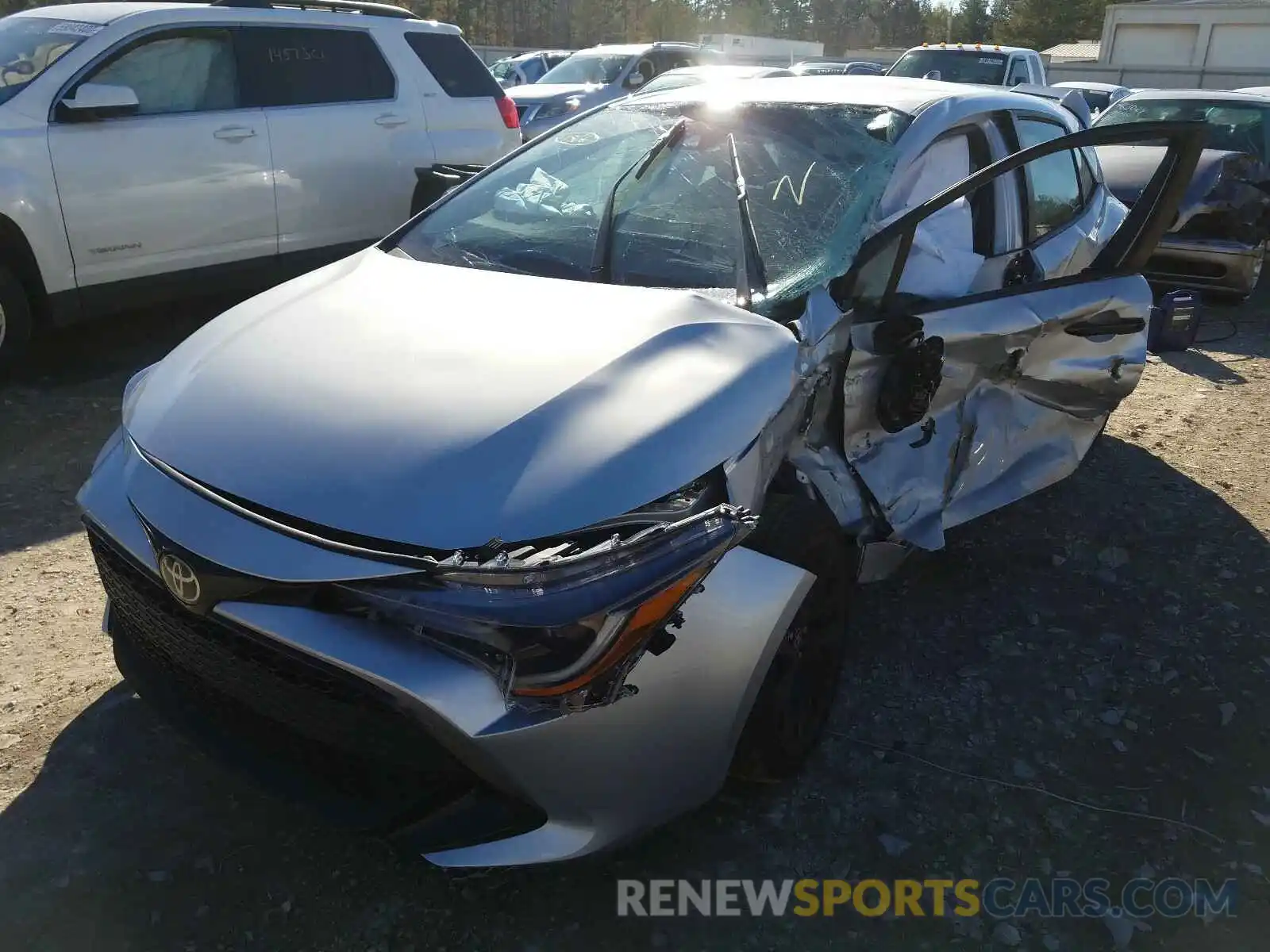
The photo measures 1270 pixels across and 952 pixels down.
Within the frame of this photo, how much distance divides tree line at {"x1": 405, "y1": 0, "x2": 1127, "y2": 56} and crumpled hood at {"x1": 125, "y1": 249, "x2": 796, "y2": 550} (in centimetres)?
3796

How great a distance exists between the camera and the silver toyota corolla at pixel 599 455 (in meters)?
1.84

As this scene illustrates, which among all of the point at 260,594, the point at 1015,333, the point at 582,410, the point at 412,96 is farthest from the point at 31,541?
the point at 412,96

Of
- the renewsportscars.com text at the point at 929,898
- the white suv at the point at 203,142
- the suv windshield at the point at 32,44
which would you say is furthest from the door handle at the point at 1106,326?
the suv windshield at the point at 32,44

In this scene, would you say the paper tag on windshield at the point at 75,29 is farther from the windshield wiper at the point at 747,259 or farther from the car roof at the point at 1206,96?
the car roof at the point at 1206,96

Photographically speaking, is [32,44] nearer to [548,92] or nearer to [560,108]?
[560,108]

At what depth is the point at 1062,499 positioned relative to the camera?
4.38m

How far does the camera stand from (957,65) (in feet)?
42.7

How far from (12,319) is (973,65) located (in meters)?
11.9

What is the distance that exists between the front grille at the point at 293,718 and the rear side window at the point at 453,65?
5.48 m

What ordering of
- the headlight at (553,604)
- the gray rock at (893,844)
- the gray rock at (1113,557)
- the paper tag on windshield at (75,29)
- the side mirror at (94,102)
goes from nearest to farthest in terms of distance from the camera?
the headlight at (553,604), the gray rock at (893,844), the gray rock at (1113,557), the side mirror at (94,102), the paper tag on windshield at (75,29)

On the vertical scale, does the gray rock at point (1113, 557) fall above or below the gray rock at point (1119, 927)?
below

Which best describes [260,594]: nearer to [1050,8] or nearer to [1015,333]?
[1015,333]

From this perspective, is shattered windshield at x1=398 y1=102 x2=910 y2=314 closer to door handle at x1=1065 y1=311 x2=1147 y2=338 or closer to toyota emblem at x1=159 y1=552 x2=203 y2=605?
door handle at x1=1065 y1=311 x2=1147 y2=338

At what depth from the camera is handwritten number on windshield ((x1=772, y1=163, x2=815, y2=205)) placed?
304cm
